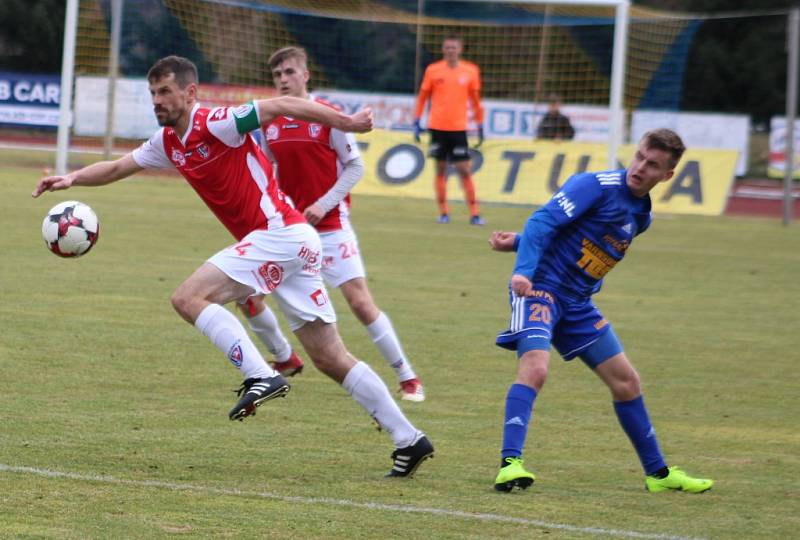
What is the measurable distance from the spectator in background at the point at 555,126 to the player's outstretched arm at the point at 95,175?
18025 mm

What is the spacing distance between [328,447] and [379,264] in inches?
305

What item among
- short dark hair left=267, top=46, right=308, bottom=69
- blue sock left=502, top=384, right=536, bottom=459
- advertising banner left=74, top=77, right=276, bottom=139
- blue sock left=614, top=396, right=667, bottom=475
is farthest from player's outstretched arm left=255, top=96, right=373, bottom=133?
advertising banner left=74, top=77, right=276, bottom=139

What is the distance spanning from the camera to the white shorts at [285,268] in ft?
19.9

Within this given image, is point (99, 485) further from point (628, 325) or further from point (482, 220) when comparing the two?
point (482, 220)

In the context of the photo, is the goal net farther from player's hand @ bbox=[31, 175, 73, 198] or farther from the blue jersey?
player's hand @ bbox=[31, 175, 73, 198]

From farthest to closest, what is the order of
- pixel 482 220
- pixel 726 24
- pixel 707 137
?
pixel 726 24
pixel 707 137
pixel 482 220

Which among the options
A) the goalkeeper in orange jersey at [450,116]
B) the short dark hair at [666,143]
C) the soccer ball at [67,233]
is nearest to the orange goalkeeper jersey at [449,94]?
the goalkeeper in orange jersey at [450,116]

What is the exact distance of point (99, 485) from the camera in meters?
5.38

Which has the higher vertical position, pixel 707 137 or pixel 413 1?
pixel 413 1

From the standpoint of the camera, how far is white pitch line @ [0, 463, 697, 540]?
16.7 feet

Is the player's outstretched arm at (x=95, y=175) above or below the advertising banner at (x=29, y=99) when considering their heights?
above

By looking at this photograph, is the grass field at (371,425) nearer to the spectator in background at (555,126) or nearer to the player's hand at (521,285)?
the player's hand at (521,285)

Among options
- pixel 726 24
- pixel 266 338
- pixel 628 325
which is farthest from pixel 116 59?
pixel 726 24

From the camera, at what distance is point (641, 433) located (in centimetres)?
605
